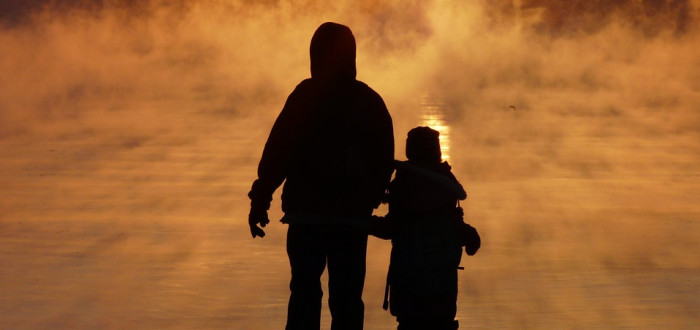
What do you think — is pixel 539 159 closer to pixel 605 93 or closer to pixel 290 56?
pixel 605 93

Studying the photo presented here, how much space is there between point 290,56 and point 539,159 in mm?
16973

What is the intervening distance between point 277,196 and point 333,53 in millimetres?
7583

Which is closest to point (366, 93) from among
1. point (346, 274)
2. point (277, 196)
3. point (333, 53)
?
point (333, 53)

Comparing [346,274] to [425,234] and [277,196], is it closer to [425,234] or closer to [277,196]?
[425,234]

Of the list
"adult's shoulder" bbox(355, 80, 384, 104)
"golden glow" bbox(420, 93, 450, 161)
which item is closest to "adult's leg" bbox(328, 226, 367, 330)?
"adult's shoulder" bbox(355, 80, 384, 104)

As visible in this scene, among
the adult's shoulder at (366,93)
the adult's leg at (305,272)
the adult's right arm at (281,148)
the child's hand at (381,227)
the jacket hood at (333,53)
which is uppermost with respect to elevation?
the jacket hood at (333,53)

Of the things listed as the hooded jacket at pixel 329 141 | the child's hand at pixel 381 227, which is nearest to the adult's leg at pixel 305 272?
the hooded jacket at pixel 329 141

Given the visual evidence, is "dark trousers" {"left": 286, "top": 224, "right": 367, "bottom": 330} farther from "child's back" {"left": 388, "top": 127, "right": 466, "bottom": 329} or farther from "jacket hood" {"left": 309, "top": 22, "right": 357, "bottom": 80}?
"jacket hood" {"left": 309, "top": 22, "right": 357, "bottom": 80}

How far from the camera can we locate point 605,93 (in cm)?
2675

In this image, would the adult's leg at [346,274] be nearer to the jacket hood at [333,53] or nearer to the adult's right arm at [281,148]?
the adult's right arm at [281,148]

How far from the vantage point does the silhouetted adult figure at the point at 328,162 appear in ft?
27.8

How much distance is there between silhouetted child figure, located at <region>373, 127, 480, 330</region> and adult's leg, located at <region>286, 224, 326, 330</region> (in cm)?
27

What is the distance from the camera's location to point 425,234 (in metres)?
8.48

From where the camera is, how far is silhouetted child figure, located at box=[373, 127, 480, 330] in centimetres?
844
